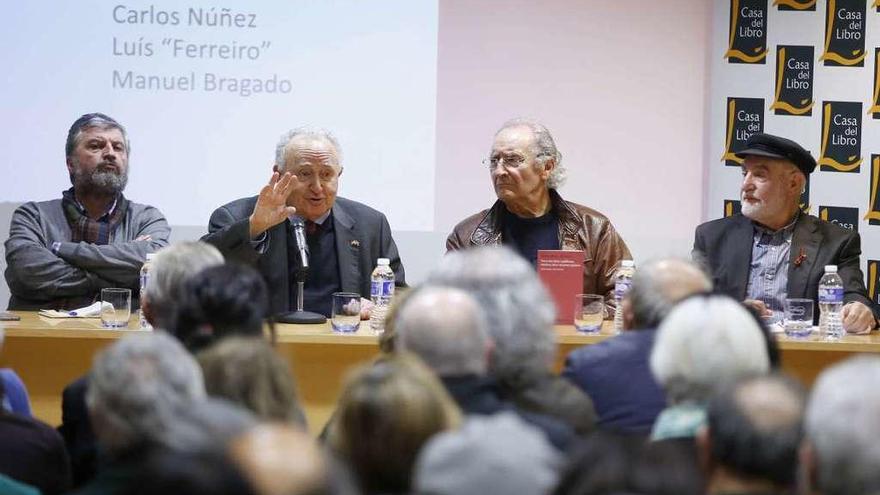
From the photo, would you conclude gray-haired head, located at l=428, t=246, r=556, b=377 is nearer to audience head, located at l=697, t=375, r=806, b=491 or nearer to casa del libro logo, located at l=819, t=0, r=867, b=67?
audience head, located at l=697, t=375, r=806, b=491

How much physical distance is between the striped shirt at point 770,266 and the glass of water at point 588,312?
1.09 m

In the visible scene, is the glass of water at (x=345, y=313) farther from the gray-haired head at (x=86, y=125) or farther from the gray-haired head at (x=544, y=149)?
the gray-haired head at (x=86, y=125)

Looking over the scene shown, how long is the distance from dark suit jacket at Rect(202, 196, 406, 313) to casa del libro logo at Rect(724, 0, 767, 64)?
7.11 feet

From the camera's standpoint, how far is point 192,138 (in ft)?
20.9

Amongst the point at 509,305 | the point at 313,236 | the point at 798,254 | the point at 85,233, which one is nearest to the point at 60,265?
the point at 85,233

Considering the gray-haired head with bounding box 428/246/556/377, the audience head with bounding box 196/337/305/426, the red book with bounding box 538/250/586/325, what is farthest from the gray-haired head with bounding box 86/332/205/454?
the red book with bounding box 538/250/586/325

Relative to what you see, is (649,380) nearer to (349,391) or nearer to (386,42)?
(349,391)

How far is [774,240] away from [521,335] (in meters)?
2.86

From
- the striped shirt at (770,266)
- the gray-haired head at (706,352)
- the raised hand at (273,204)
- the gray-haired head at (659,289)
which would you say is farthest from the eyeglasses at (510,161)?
the gray-haired head at (706,352)

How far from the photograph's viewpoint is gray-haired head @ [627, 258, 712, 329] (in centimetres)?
337

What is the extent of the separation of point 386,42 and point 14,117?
1.89m

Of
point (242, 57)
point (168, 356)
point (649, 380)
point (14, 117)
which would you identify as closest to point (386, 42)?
point (242, 57)

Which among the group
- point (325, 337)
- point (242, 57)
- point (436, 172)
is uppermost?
point (242, 57)

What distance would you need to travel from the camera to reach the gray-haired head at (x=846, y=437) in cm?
215
